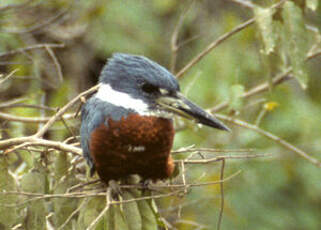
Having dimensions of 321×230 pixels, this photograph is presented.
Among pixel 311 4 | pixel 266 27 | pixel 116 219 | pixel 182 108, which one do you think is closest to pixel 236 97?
pixel 266 27

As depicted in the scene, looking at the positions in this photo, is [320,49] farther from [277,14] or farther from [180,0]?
[180,0]

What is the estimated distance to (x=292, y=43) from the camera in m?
3.27

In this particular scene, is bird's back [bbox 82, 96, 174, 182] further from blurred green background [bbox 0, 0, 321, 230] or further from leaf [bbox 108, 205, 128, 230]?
blurred green background [bbox 0, 0, 321, 230]

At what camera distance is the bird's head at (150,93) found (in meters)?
2.58

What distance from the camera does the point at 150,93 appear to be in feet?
8.57

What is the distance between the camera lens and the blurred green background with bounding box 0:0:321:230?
156 inches

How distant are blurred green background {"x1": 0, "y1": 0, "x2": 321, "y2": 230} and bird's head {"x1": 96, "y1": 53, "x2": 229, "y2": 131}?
29.7 inches

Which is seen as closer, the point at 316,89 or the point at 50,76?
the point at 50,76

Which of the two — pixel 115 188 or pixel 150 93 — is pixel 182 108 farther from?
pixel 115 188

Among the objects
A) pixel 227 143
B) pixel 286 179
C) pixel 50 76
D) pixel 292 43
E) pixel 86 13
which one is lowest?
pixel 286 179

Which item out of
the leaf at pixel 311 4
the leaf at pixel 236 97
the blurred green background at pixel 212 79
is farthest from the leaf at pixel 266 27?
the leaf at pixel 236 97

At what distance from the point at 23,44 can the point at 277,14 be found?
87.5 inches

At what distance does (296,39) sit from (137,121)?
1.22m

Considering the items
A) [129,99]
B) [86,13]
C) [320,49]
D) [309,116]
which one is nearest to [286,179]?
[309,116]
